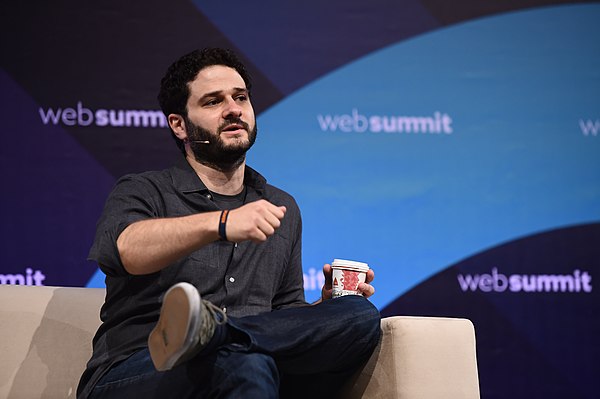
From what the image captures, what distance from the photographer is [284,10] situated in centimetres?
335

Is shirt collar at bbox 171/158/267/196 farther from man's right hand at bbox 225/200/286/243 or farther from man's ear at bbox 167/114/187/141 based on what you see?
man's right hand at bbox 225/200/286/243

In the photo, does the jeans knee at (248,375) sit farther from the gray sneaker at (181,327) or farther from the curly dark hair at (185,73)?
the curly dark hair at (185,73)

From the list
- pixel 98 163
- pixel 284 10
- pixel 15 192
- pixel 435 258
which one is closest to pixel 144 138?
pixel 98 163

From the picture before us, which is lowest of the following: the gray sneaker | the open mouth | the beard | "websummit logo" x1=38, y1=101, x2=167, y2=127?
the gray sneaker

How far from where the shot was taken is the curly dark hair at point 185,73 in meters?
2.40

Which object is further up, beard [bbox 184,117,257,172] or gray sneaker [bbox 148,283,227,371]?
beard [bbox 184,117,257,172]

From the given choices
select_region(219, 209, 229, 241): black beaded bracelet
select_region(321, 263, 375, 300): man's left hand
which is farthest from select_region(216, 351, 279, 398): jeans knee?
select_region(321, 263, 375, 300): man's left hand

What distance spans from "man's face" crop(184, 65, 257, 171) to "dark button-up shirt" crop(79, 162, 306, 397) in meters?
0.09

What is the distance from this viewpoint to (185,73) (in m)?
2.41

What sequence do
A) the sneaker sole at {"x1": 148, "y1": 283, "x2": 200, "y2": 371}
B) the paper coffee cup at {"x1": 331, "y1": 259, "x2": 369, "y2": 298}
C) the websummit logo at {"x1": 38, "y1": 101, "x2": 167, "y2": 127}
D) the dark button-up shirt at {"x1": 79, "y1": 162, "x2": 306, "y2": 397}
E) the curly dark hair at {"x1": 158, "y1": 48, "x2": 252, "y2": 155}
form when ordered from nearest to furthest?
the sneaker sole at {"x1": 148, "y1": 283, "x2": 200, "y2": 371} < the dark button-up shirt at {"x1": 79, "y1": 162, "x2": 306, "y2": 397} < the paper coffee cup at {"x1": 331, "y1": 259, "x2": 369, "y2": 298} < the curly dark hair at {"x1": 158, "y1": 48, "x2": 252, "y2": 155} < the websummit logo at {"x1": 38, "y1": 101, "x2": 167, "y2": 127}

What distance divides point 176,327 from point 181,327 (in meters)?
0.02

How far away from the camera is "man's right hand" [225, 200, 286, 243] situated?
1693mm

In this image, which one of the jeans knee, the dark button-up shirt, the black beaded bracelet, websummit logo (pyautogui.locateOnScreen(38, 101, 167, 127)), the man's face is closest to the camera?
the jeans knee

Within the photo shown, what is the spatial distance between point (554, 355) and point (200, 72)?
6.22ft
